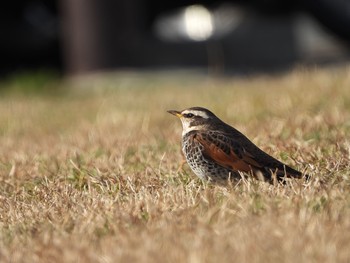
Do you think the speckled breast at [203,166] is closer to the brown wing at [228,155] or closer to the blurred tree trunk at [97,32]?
the brown wing at [228,155]

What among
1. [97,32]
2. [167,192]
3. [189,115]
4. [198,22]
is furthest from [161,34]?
[167,192]

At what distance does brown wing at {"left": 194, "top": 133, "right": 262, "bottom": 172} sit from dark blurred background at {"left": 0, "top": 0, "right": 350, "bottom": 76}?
1001 centimetres

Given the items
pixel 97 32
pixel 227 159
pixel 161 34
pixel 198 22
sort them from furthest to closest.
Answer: pixel 198 22 → pixel 161 34 → pixel 97 32 → pixel 227 159

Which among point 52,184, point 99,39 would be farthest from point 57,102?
point 52,184

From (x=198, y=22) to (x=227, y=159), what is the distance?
20996mm

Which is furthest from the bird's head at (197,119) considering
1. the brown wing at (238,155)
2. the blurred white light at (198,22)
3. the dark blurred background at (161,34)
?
the blurred white light at (198,22)

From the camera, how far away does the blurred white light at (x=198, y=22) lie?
24.7m

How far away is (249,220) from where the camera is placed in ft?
15.4

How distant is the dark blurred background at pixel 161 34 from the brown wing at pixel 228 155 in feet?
32.9

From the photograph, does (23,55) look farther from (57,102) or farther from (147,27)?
(57,102)

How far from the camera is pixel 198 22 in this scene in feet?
88.0

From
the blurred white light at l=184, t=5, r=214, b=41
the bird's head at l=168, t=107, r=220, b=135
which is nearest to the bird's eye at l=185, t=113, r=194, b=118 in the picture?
the bird's head at l=168, t=107, r=220, b=135

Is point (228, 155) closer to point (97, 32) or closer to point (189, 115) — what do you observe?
point (189, 115)

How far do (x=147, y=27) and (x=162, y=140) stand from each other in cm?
1254
